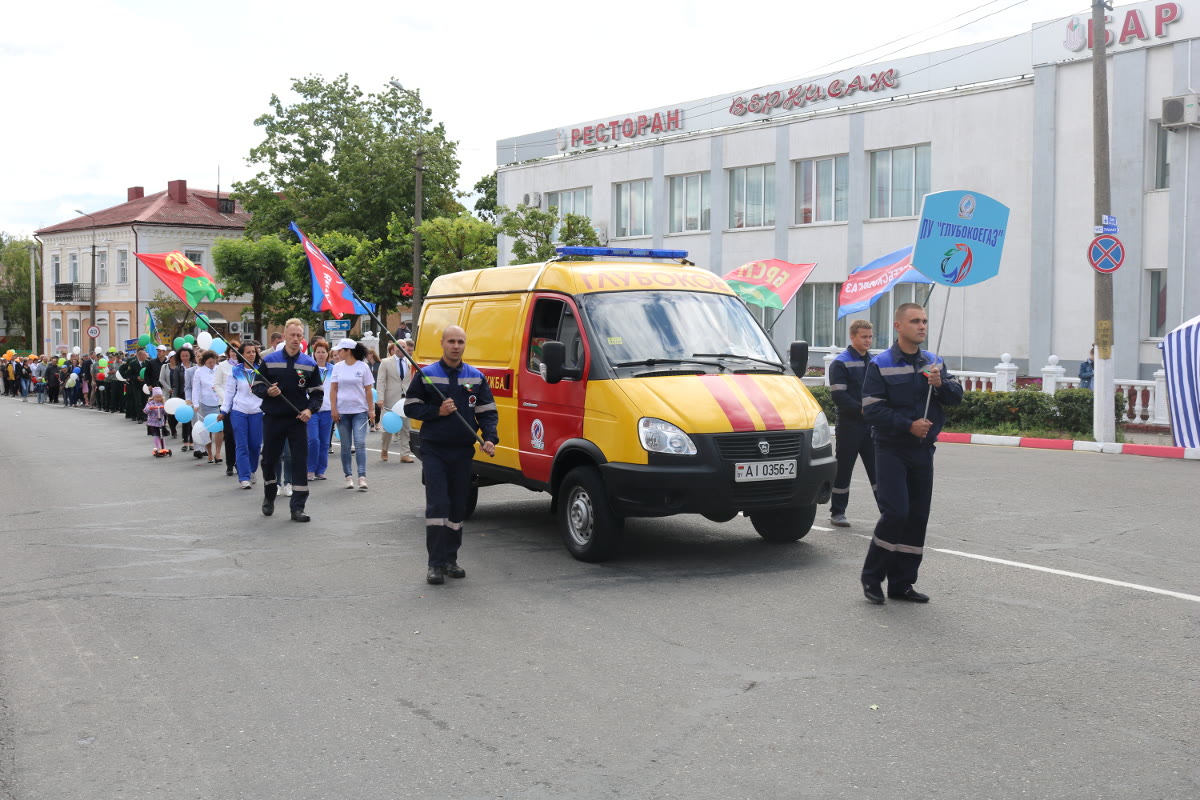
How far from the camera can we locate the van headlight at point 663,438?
8320mm

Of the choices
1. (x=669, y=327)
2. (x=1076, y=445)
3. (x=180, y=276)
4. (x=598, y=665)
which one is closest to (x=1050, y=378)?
(x=1076, y=445)

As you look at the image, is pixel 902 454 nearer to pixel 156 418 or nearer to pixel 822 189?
pixel 156 418

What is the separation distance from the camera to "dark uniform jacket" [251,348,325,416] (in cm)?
1132

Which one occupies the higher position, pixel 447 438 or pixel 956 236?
pixel 956 236

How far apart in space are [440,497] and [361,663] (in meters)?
2.21

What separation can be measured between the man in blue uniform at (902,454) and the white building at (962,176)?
60.6ft

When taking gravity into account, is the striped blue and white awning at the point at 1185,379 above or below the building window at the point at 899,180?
below

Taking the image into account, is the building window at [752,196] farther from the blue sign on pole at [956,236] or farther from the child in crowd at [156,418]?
the blue sign on pole at [956,236]

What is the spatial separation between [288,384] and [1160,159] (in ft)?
69.6

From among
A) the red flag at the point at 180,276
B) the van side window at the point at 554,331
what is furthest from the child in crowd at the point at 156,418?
the van side window at the point at 554,331

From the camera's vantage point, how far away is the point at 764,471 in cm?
846

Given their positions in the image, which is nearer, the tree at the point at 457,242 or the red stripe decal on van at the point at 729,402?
the red stripe decal on van at the point at 729,402

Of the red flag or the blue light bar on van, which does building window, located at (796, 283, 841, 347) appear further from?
the blue light bar on van

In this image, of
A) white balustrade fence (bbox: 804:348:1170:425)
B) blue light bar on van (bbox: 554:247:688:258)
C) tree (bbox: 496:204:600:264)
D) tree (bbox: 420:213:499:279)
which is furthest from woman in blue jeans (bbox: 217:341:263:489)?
tree (bbox: 420:213:499:279)
